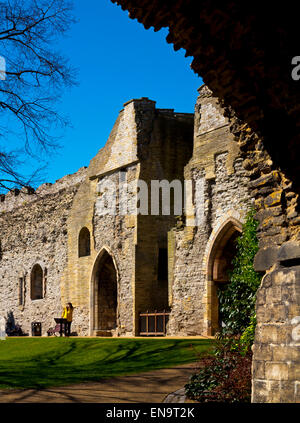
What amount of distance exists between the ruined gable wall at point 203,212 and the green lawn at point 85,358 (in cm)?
234

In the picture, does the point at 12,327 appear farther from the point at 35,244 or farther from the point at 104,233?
the point at 104,233

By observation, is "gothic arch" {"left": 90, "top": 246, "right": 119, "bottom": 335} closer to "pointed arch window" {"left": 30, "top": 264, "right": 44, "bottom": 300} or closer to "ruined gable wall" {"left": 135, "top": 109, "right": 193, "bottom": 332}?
"ruined gable wall" {"left": 135, "top": 109, "right": 193, "bottom": 332}

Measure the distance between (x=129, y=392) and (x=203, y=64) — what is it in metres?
5.01

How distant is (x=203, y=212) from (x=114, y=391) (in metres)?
8.67

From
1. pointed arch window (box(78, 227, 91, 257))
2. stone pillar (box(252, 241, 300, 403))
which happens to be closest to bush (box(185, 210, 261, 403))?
stone pillar (box(252, 241, 300, 403))

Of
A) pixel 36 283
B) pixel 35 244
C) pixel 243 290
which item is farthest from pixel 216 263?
pixel 36 283

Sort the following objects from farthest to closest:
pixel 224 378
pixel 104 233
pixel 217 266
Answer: pixel 104 233
pixel 217 266
pixel 224 378

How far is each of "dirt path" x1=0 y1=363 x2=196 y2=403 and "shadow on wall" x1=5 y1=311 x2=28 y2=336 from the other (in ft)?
55.6

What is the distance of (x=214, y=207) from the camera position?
16.4 metres

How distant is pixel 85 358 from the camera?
13.3 m
